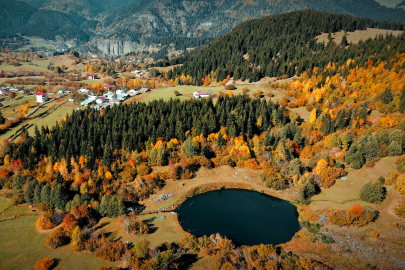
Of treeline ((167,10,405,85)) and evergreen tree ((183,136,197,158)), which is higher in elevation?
treeline ((167,10,405,85))

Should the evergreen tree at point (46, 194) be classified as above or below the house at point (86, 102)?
below

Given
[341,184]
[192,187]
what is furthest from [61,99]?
[341,184]

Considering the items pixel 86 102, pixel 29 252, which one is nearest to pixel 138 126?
pixel 29 252

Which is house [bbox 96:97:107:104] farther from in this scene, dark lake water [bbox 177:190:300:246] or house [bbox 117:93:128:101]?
dark lake water [bbox 177:190:300:246]

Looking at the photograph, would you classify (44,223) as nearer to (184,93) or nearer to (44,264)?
(44,264)

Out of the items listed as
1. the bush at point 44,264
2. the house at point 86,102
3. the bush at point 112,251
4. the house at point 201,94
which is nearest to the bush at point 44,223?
the bush at point 44,264

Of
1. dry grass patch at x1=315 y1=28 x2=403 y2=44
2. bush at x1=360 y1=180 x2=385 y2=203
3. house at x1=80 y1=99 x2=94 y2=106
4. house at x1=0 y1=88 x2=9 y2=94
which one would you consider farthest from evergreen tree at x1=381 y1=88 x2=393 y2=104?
house at x1=0 y1=88 x2=9 y2=94

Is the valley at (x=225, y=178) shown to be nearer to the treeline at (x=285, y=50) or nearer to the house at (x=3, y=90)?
the treeline at (x=285, y=50)
